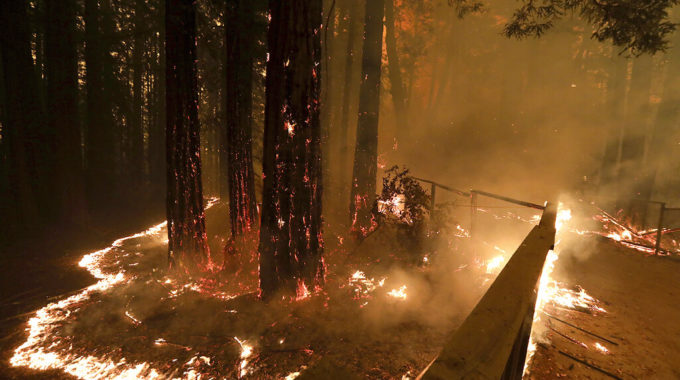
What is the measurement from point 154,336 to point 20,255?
6598 millimetres

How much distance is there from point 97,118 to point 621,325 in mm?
18033

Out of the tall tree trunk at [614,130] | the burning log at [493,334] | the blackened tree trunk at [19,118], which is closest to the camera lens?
the burning log at [493,334]

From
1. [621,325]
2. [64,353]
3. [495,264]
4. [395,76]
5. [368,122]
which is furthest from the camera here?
[395,76]

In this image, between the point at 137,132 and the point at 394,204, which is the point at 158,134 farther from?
the point at 394,204

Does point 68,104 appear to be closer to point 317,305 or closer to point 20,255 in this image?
point 20,255

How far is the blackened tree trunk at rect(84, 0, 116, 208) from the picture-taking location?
12.2 meters

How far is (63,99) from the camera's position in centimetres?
934

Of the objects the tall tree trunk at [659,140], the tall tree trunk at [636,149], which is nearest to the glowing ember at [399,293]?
the tall tree trunk at [636,149]

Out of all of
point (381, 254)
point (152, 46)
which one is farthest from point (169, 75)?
point (152, 46)

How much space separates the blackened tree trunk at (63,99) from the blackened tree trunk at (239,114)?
5.61 metres

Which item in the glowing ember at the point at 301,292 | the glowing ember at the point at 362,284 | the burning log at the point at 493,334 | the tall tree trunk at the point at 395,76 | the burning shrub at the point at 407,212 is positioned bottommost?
Answer: the glowing ember at the point at 362,284

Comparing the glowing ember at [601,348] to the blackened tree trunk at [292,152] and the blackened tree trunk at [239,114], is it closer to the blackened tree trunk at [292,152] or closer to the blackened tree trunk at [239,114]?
the blackened tree trunk at [292,152]

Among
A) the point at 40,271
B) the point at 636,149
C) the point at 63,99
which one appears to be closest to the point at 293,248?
the point at 40,271

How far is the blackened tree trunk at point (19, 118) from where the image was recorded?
854cm
